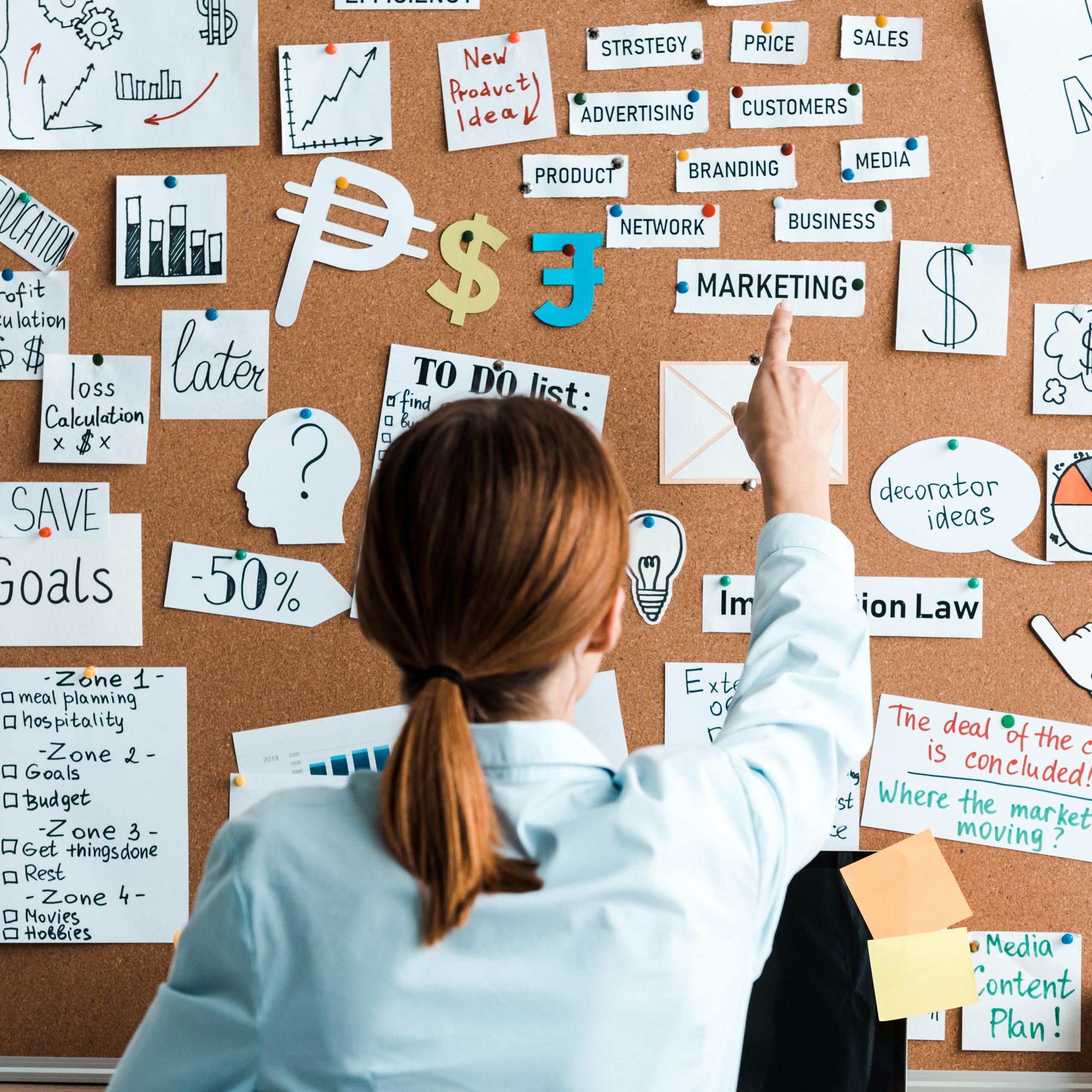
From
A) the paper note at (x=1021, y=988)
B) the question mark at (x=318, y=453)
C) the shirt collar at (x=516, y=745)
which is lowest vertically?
the paper note at (x=1021, y=988)

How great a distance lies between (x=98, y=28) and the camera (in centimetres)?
89

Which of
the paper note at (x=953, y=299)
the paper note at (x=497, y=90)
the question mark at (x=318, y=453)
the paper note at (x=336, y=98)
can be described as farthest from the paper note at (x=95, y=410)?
the paper note at (x=953, y=299)

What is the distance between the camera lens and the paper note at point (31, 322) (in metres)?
0.90

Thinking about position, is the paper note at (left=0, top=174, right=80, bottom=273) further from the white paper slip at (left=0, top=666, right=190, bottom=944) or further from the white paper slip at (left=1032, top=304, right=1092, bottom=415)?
the white paper slip at (left=1032, top=304, right=1092, bottom=415)

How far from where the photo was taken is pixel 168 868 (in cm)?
90

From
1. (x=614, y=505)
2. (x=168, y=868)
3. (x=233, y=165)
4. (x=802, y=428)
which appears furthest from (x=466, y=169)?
(x=168, y=868)

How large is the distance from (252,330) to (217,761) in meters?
0.39

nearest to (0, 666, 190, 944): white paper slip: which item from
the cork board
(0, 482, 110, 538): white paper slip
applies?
the cork board

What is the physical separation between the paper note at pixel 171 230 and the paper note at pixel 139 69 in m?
0.04

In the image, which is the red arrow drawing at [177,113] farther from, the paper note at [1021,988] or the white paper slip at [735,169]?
the paper note at [1021,988]

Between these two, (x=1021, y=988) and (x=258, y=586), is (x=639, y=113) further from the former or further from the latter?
(x=1021, y=988)

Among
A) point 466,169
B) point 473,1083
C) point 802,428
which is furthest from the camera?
point 466,169

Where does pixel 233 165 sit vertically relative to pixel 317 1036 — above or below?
above

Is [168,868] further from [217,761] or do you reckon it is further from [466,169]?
[466,169]
